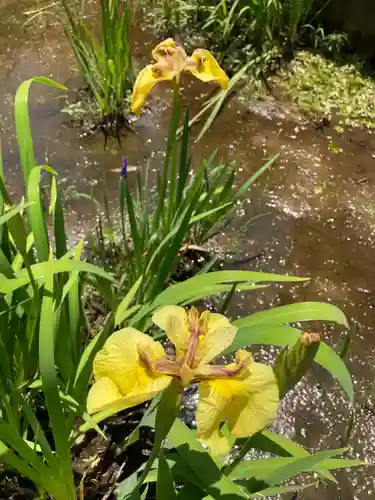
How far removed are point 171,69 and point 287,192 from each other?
42.2 inches

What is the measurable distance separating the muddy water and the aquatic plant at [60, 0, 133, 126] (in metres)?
0.13

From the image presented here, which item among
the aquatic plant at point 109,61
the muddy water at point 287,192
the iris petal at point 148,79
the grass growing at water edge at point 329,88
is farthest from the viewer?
the grass growing at water edge at point 329,88

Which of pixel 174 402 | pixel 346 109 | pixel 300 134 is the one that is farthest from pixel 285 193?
pixel 174 402

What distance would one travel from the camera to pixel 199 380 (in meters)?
0.67

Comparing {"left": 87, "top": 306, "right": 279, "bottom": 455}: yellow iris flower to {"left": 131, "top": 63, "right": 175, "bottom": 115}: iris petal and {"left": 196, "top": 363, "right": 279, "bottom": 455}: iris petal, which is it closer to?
{"left": 196, "top": 363, "right": 279, "bottom": 455}: iris petal

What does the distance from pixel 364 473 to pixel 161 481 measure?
27.7 inches

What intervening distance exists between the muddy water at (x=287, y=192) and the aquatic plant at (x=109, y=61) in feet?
0.42

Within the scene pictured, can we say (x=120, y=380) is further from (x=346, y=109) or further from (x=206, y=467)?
(x=346, y=109)

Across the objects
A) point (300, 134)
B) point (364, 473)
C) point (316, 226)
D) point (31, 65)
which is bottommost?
point (364, 473)

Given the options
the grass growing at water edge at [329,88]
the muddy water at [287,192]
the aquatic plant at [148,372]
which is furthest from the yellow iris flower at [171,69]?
the grass growing at water edge at [329,88]

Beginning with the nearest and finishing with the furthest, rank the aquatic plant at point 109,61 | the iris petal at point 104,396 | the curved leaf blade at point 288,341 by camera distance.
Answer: the iris petal at point 104,396 → the curved leaf blade at point 288,341 → the aquatic plant at point 109,61

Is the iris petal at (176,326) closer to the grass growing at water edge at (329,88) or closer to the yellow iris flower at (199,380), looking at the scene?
the yellow iris flower at (199,380)

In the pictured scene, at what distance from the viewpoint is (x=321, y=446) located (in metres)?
1.40

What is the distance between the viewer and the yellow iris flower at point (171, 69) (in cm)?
106
